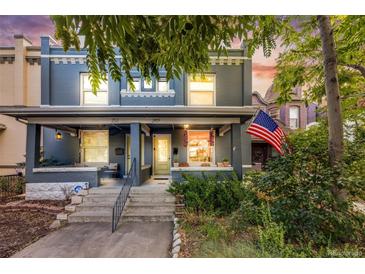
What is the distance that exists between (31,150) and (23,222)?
2.45m

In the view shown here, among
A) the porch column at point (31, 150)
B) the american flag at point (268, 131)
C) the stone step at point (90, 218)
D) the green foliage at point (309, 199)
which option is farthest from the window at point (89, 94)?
the green foliage at point (309, 199)

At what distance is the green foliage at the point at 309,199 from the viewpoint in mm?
2844

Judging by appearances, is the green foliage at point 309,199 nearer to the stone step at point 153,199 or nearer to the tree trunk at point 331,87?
the tree trunk at point 331,87

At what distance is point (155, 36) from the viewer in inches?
91.4

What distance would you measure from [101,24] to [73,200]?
4953 mm

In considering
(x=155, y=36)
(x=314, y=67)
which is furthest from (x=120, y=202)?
(x=314, y=67)

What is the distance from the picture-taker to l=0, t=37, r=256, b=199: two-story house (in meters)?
6.20

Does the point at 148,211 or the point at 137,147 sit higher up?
the point at 137,147

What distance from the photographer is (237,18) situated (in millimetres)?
2109

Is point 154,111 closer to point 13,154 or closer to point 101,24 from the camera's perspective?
point 101,24

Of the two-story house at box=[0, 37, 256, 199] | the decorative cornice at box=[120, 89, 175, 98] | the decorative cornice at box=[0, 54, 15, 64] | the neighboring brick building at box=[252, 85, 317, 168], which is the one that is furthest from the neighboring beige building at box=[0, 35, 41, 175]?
the neighboring brick building at box=[252, 85, 317, 168]

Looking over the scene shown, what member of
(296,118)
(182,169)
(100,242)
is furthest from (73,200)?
(296,118)

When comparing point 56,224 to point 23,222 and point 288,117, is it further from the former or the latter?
point 288,117

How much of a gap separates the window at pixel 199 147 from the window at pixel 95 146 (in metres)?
3.46
